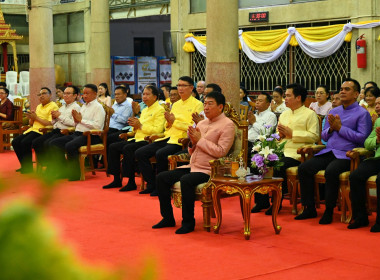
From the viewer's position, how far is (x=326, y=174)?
18.2 ft

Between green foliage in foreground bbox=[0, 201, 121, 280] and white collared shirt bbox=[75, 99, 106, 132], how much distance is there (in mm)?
7949

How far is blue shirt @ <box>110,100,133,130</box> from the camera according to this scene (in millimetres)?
8703

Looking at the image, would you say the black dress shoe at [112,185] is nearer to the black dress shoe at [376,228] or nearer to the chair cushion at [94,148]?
the chair cushion at [94,148]

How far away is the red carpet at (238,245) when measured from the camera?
4008 millimetres

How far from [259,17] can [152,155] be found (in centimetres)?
689

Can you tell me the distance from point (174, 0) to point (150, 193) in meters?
8.80

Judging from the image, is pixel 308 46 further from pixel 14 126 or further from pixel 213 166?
pixel 213 166

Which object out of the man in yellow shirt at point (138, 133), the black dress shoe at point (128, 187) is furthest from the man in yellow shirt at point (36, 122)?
the black dress shoe at point (128, 187)

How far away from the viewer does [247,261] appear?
169 inches

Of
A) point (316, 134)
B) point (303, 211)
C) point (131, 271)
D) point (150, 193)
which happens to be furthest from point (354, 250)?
point (131, 271)

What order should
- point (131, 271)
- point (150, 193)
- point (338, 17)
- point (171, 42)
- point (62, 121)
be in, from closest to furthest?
1. point (131, 271)
2. point (150, 193)
3. point (62, 121)
4. point (338, 17)
5. point (171, 42)

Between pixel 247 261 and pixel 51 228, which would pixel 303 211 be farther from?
pixel 51 228

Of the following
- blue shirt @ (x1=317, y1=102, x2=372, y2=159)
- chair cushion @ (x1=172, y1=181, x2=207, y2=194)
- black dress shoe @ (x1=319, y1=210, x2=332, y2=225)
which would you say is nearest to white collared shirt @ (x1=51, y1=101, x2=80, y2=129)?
chair cushion @ (x1=172, y1=181, x2=207, y2=194)

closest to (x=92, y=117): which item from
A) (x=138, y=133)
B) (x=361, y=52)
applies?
(x=138, y=133)
